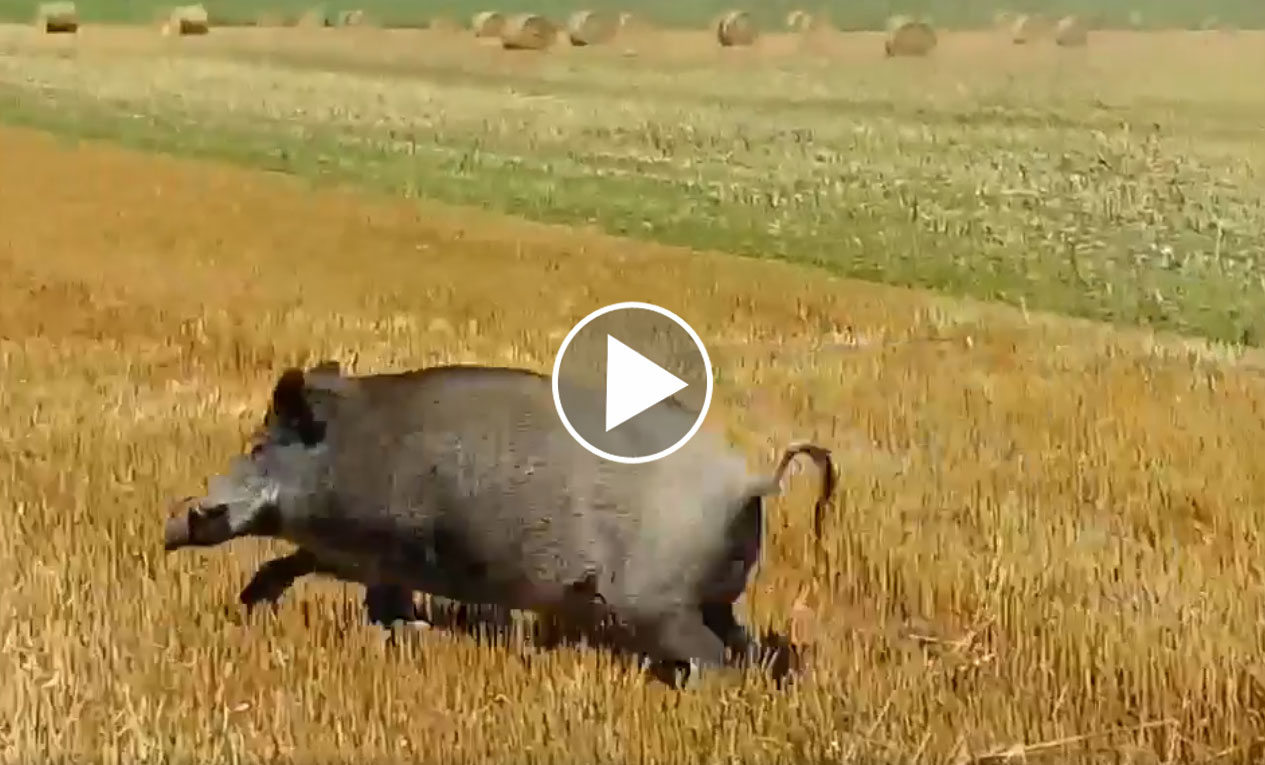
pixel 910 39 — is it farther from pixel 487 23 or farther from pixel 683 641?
pixel 683 641

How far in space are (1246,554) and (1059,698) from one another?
271 millimetres

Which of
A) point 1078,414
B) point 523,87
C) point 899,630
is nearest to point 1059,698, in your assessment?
point 899,630

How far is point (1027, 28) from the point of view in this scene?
1727 millimetres

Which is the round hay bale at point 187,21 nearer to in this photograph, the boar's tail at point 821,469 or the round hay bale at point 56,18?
the round hay bale at point 56,18

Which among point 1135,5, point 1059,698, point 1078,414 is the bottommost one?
point 1059,698

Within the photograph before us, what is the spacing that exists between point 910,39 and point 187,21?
2.60ft

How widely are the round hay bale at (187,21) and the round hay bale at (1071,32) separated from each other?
933 millimetres

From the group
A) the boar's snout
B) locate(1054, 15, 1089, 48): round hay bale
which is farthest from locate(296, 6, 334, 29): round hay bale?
locate(1054, 15, 1089, 48): round hay bale

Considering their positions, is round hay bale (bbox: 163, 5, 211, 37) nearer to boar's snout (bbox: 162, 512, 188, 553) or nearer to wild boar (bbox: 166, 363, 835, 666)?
wild boar (bbox: 166, 363, 835, 666)

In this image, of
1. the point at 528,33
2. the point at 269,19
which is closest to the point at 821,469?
the point at 528,33

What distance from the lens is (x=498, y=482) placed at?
5.17 ft

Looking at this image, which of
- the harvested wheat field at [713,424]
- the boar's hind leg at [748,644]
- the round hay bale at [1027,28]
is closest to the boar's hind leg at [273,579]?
the harvested wheat field at [713,424]

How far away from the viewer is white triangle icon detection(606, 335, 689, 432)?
1.62m

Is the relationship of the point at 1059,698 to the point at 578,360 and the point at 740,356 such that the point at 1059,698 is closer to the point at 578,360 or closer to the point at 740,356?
the point at 740,356
